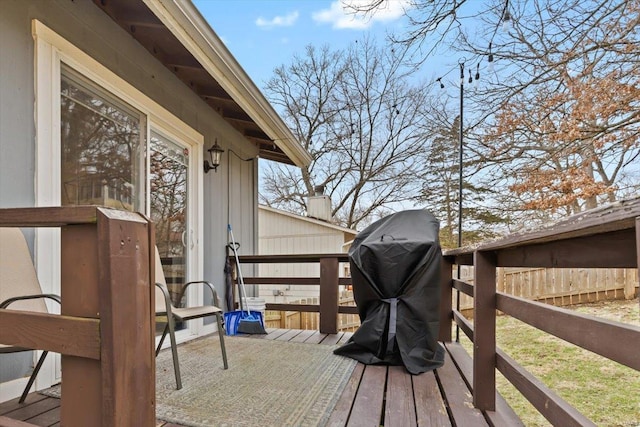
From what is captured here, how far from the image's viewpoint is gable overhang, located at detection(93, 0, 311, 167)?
2.27 metres

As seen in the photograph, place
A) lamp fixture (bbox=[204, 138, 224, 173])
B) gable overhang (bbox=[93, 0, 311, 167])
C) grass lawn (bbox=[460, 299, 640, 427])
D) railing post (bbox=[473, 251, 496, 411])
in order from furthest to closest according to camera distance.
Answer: lamp fixture (bbox=[204, 138, 224, 173]) → grass lawn (bbox=[460, 299, 640, 427]) → gable overhang (bbox=[93, 0, 311, 167]) → railing post (bbox=[473, 251, 496, 411])

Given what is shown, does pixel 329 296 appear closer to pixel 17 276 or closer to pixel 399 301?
pixel 399 301

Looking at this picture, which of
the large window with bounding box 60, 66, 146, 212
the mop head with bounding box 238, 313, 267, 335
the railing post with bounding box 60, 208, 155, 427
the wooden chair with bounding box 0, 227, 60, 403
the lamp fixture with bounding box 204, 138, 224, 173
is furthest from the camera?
the lamp fixture with bounding box 204, 138, 224, 173

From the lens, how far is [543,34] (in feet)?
12.8

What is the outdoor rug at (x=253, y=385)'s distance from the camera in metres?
1.65

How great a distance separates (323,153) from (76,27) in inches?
453

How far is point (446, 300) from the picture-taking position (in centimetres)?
298

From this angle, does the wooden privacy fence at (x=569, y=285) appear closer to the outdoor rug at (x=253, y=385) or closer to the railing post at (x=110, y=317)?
the outdoor rug at (x=253, y=385)

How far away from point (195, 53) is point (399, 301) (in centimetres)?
234

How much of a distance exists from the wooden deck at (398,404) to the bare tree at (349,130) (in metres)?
11.1

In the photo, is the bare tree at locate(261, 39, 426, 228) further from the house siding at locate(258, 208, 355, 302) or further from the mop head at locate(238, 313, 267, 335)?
the mop head at locate(238, 313, 267, 335)

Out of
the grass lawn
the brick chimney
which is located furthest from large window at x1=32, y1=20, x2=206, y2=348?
the brick chimney

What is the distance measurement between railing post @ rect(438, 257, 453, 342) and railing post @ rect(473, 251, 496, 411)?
122 centimetres

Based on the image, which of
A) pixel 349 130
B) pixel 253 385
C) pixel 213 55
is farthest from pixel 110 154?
pixel 349 130
